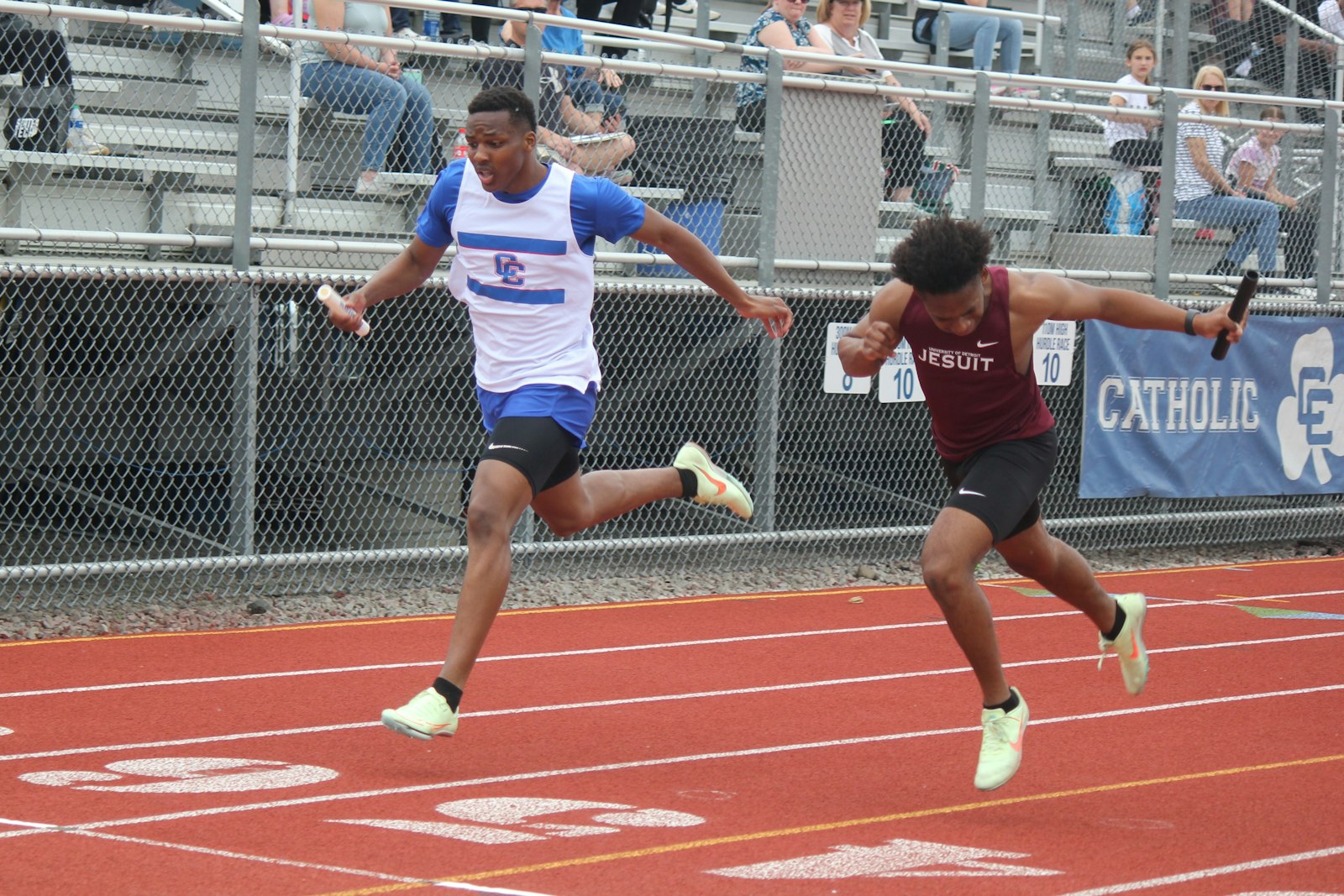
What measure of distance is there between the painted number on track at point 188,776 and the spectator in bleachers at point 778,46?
18.9 feet

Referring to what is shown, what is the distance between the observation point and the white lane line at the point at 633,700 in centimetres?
590

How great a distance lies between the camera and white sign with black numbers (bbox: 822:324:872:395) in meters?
10.4

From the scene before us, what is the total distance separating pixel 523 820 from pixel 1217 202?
8.67 meters

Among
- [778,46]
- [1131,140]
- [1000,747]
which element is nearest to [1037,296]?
[1000,747]

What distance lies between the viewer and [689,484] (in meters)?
7.08

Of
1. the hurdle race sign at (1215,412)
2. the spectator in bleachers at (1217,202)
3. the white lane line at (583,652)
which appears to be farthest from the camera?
the spectator in bleachers at (1217,202)

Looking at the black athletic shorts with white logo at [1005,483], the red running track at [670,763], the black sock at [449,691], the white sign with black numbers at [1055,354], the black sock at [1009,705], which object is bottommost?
the red running track at [670,763]

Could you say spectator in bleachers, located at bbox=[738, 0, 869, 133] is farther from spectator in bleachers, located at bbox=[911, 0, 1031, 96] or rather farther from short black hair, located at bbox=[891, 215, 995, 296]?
short black hair, located at bbox=[891, 215, 995, 296]

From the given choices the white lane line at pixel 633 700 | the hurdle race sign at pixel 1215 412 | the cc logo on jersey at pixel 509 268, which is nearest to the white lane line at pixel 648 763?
the white lane line at pixel 633 700

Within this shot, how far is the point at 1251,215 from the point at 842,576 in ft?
13.2

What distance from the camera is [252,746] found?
5.95m

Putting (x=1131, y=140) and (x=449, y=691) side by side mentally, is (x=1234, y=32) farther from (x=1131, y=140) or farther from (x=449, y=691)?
(x=449, y=691)

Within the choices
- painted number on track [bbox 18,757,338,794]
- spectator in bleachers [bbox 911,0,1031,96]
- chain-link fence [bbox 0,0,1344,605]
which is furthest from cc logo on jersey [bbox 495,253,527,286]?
spectator in bleachers [bbox 911,0,1031,96]

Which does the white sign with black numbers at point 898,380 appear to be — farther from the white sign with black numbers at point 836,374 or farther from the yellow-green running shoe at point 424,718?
the yellow-green running shoe at point 424,718
